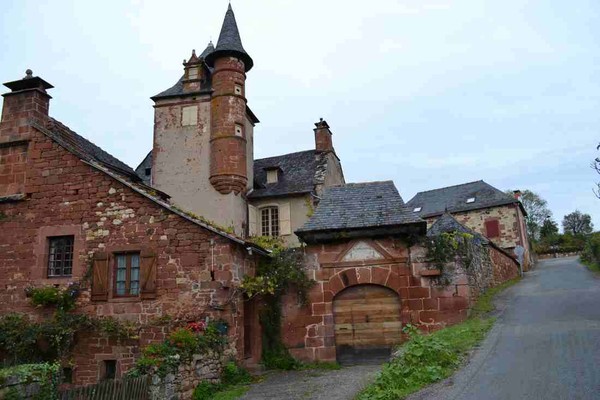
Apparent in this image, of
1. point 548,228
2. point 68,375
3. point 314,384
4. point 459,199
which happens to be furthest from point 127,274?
point 548,228

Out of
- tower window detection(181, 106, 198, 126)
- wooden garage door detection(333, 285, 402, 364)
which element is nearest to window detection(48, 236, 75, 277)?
wooden garage door detection(333, 285, 402, 364)

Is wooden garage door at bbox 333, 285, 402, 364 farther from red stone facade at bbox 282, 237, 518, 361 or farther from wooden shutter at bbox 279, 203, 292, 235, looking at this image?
wooden shutter at bbox 279, 203, 292, 235

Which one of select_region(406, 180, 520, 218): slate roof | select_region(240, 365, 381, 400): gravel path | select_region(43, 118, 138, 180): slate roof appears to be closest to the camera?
select_region(240, 365, 381, 400): gravel path

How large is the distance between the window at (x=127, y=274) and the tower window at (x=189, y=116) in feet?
36.2

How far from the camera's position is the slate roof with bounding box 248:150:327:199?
23969 millimetres

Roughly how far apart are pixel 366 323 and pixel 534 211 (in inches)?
2250

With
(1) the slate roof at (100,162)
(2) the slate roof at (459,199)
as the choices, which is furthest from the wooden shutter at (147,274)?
(2) the slate roof at (459,199)

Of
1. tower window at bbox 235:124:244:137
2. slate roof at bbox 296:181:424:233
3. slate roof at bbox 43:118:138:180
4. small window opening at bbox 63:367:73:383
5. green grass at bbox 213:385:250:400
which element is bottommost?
green grass at bbox 213:385:250:400

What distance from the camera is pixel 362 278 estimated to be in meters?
13.6

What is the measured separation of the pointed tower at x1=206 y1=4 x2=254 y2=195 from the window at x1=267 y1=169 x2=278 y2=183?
2692 millimetres

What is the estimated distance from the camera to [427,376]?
7.75m

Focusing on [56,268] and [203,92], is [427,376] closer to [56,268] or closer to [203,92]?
[56,268]

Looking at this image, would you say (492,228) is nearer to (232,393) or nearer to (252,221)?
(252,221)

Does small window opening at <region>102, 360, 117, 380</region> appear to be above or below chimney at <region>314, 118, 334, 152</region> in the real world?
below
